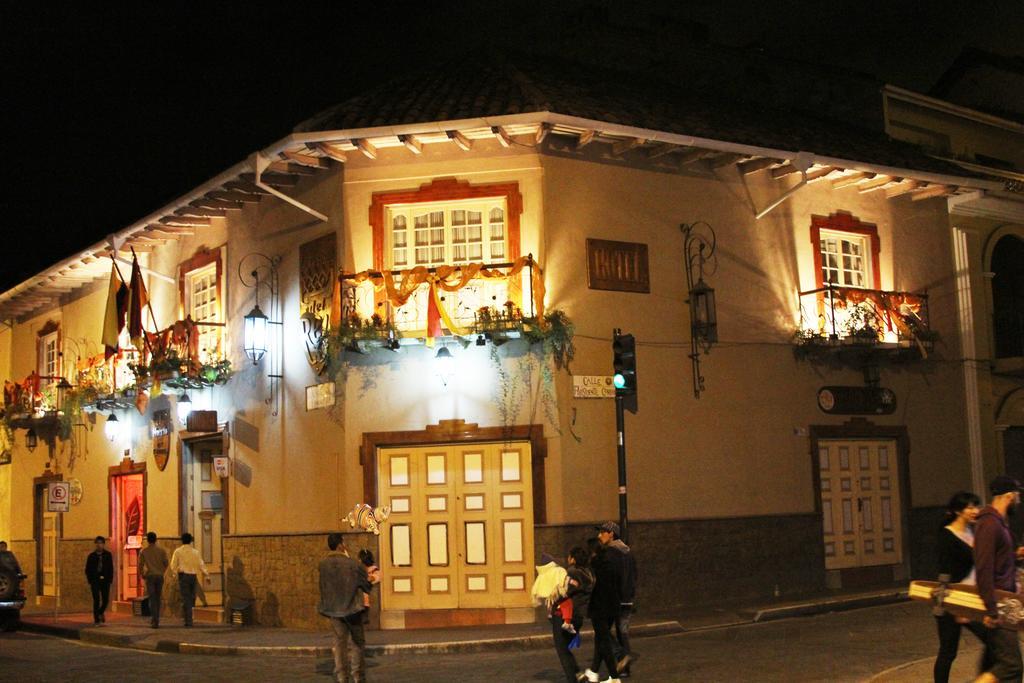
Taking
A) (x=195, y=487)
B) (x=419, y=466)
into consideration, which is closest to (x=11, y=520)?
(x=195, y=487)

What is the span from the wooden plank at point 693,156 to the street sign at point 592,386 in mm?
3820

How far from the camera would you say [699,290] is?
18.5 m

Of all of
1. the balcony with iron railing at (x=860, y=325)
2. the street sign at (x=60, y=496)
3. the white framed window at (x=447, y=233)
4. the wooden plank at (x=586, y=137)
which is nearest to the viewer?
the wooden plank at (x=586, y=137)

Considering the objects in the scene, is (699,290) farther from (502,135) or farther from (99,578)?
(99,578)

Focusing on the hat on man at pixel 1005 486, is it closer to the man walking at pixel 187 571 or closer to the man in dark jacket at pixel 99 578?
the man walking at pixel 187 571

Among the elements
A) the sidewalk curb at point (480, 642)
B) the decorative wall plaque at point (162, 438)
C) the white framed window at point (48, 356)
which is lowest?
the sidewalk curb at point (480, 642)

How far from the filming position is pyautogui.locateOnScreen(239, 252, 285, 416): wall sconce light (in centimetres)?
1919

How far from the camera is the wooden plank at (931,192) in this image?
20984mm

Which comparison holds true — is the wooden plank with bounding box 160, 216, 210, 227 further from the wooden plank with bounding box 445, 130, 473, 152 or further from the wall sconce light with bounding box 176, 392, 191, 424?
the wooden plank with bounding box 445, 130, 473, 152

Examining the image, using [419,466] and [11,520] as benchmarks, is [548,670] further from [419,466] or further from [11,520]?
[11,520]

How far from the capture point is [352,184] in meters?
17.9

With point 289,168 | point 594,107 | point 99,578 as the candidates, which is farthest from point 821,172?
point 99,578

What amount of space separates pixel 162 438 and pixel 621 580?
43.8 ft

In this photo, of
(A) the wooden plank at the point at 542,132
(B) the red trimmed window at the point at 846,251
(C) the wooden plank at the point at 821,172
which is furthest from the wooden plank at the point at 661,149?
(B) the red trimmed window at the point at 846,251
